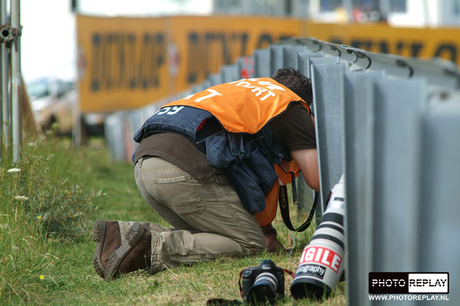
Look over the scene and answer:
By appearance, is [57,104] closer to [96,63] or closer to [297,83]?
[96,63]

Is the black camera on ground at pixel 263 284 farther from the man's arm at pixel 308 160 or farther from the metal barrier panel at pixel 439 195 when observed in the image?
the man's arm at pixel 308 160

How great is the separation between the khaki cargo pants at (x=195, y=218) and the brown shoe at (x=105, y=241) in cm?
5

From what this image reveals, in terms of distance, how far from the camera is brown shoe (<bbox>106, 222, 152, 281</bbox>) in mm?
2881

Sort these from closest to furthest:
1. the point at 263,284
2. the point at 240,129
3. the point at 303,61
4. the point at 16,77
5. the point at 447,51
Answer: the point at 263,284
the point at 240,129
the point at 303,61
the point at 16,77
the point at 447,51

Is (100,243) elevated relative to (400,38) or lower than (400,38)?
lower

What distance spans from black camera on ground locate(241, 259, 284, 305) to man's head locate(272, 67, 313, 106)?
1248mm

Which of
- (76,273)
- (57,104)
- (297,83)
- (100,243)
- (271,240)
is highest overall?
(297,83)

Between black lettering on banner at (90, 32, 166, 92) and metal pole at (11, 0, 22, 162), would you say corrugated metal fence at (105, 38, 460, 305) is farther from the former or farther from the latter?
black lettering on banner at (90, 32, 166, 92)

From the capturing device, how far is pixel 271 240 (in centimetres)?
330

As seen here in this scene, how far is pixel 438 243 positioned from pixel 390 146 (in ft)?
1.25

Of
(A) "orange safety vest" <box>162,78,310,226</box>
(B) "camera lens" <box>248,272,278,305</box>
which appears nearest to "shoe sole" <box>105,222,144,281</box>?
(A) "orange safety vest" <box>162,78,310,226</box>

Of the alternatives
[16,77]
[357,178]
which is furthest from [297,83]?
[16,77]

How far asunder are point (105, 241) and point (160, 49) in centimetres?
1288

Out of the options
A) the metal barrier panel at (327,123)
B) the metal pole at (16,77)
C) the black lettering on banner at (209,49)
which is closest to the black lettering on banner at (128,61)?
the black lettering on banner at (209,49)
